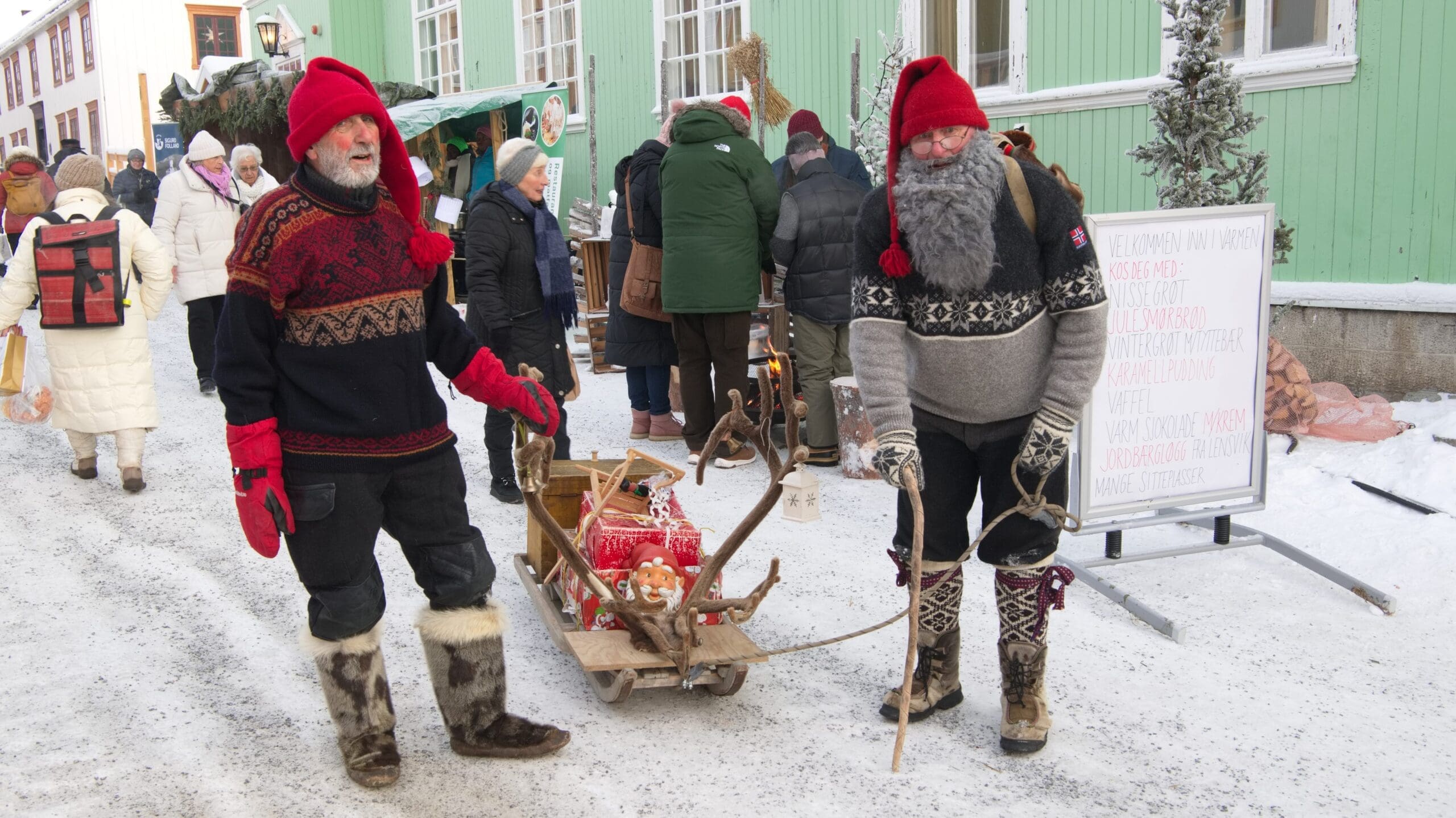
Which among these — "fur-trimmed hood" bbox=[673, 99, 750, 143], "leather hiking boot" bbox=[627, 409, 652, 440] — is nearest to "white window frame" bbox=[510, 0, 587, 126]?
"leather hiking boot" bbox=[627, 409, 652, 440]

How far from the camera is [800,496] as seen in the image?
3836 mm

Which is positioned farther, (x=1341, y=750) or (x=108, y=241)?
(x=108, y=241)

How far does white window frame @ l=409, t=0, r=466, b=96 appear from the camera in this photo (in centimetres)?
1859

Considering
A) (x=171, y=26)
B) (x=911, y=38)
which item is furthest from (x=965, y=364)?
(x=171, y=26)

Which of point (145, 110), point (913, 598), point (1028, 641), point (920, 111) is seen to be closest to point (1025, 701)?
point (1028, 641)

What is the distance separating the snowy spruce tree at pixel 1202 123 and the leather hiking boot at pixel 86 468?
249 inches

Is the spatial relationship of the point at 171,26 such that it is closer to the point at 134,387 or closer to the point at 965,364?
the point at 134,387

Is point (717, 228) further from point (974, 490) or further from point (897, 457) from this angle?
point (897, 457)

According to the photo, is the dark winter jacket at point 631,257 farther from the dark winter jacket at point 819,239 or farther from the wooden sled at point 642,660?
the wooden sled at point 642,660

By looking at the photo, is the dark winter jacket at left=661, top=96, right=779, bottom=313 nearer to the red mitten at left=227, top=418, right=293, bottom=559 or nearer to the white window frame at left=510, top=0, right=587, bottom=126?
the red mitten at left=227, top=418, right=293, bottom=559

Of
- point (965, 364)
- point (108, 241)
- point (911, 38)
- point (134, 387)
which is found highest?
point (911, 38)

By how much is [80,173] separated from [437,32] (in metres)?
13.9

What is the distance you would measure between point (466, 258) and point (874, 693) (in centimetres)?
315

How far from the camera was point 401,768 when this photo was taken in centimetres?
342
